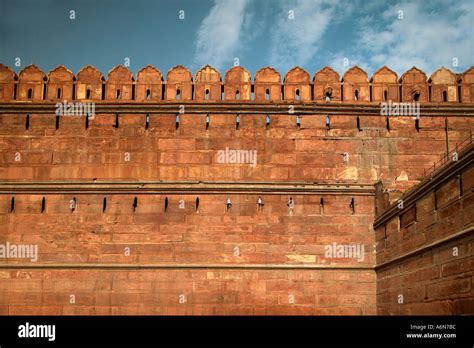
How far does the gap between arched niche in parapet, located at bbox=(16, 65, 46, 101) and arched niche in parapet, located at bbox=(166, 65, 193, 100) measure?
3005mm

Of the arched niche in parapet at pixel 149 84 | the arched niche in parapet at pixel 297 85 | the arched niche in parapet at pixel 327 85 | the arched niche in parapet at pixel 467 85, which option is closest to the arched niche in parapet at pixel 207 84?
the arched niche in parapet at pixel 149 84

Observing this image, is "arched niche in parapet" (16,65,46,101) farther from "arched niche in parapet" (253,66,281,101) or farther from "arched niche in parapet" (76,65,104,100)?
"arched niche in parapet" (253,66,281,101)

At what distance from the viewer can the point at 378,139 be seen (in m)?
14.2

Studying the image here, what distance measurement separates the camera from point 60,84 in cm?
1473

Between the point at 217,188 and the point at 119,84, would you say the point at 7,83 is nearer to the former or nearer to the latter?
the point at 119,84

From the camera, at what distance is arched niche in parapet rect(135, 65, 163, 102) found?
47.8ft

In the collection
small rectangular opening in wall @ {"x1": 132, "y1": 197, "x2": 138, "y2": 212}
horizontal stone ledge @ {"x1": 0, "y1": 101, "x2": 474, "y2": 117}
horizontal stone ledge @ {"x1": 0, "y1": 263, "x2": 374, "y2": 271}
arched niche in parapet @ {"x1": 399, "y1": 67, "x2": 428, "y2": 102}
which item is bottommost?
horizontal stone ledge @ {"x1": 0, "y1": 263, "x2": 374, "y2": 271}

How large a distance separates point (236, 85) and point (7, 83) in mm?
5422

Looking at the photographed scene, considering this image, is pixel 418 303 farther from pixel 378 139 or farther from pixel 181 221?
pixel 181 221

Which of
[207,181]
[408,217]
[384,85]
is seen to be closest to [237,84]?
[207,181]

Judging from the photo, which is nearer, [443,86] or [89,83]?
[443,86]

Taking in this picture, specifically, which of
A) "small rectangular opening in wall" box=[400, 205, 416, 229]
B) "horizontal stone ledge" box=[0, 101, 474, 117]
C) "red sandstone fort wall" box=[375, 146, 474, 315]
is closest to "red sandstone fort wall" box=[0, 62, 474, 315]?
"horizontal stone ledge" box=[0, 101, 474, 117]

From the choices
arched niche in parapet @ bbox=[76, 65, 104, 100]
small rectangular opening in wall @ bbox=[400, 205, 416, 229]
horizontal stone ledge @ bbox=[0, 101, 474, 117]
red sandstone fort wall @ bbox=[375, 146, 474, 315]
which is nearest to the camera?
red sandstone fort wall @ bbox=[375, 146, 474, 315]

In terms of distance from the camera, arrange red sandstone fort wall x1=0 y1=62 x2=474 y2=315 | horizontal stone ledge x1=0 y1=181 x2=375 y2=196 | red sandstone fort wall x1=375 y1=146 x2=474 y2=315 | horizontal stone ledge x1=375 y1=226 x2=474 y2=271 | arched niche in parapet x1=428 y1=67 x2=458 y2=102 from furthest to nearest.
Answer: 1. arched niche in parapet x1=428 y1=67 x2=458 y2=102
2. horizontal stone ledge x1=0 y1=181 x2=375 y2=196
3. red sandstone fort wall x1=0 y1=62 x2=474 y2=315
4. red sandstone fort wall x1=375 y1=146 x2=474 y2=315
5. horizontal stone ledge x1=375 y1=226 x2=474 y2=271
